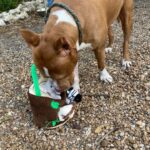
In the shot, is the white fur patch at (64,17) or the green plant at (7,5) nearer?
the white fur patch at (64,17)

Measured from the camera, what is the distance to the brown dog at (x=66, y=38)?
9.70 ft

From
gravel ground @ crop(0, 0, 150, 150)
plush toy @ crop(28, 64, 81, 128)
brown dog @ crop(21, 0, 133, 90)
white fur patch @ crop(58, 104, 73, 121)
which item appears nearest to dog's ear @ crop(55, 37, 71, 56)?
brown dog @ crop(21, 0, 133, 90)

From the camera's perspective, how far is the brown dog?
9.70 ft

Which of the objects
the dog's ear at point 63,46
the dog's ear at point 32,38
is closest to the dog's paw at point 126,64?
the dog's ear at point 63,46

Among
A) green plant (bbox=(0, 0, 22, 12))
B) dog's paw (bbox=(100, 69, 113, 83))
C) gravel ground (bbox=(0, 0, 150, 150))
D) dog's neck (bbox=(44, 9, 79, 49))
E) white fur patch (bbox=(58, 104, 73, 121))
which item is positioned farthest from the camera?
green plant (bbox=(0, 0, 22, 12))

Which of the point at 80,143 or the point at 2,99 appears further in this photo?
the point at 2,99

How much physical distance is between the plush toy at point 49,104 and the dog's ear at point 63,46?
1.03ft

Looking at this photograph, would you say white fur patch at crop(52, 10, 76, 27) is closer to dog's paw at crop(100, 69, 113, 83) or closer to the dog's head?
the dog's head

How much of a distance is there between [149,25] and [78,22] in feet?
6.68

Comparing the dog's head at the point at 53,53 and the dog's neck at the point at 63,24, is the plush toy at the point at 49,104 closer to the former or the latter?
the dog's head at the point at 53,53

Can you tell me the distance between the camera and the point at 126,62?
4.14m

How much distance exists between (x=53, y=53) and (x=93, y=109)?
0.84 metres

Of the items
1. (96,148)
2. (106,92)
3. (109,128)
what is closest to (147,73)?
(106,92)

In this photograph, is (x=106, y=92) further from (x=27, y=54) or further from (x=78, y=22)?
(x=27, y=54)
